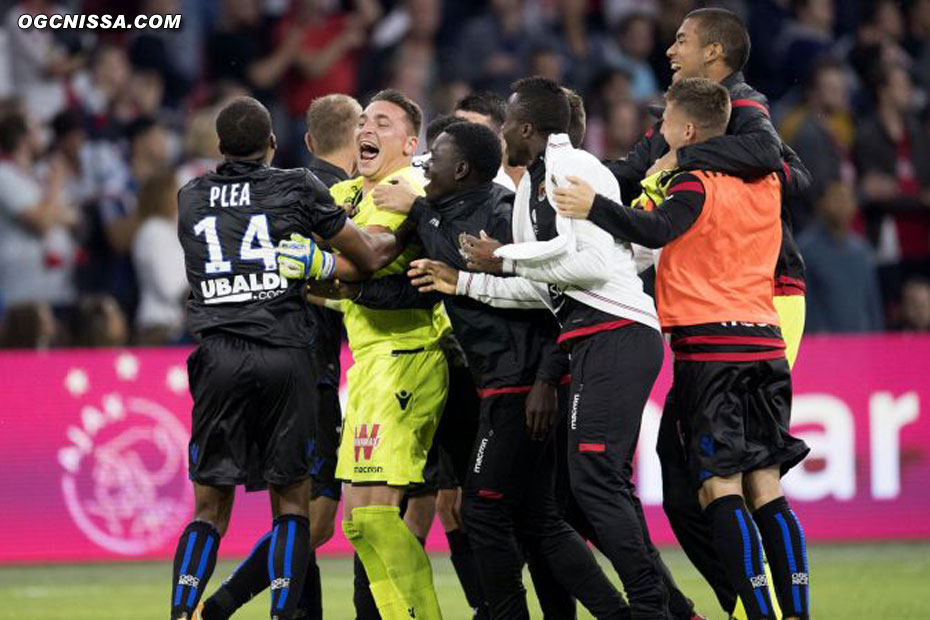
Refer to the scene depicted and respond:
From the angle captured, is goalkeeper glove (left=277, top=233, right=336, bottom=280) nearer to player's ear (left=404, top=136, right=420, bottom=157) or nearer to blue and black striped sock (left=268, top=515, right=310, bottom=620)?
player's ear (left=404, top=136, right=420, bottom=157)

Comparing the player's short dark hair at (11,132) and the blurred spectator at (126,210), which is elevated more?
the player's short dark hair at (11,132)

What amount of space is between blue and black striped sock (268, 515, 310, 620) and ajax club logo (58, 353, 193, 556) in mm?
4136

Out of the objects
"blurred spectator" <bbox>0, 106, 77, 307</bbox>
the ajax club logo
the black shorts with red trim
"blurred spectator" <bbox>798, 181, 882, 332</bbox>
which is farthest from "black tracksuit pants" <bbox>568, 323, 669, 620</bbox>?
"blurred spectator" <bbox>0, 106, 77, 307</bbox>

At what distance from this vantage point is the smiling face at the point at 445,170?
7219 millimetres

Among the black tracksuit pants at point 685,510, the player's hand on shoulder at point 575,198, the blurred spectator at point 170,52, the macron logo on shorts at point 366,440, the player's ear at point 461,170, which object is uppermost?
the blurred spectator at point 170,52

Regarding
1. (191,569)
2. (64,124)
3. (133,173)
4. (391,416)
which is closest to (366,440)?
(391,416)

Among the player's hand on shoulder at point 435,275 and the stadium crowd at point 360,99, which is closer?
the player's hand on shoulder at point 435,275

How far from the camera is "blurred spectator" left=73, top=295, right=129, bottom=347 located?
1189 cm

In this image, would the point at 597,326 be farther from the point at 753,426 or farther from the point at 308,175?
the point at 308,175

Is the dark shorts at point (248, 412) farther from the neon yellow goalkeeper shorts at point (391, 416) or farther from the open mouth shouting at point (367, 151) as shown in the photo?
the open mouth shouting at point (367, 151)

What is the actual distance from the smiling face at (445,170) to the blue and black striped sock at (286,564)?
153cm

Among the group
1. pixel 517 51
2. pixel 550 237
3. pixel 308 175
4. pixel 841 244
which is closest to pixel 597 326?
pixel 550 237

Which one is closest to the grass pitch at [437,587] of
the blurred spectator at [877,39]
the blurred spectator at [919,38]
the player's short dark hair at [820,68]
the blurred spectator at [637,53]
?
the player's short dark hair at [820,68]

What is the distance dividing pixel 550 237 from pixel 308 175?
1.04 meters
